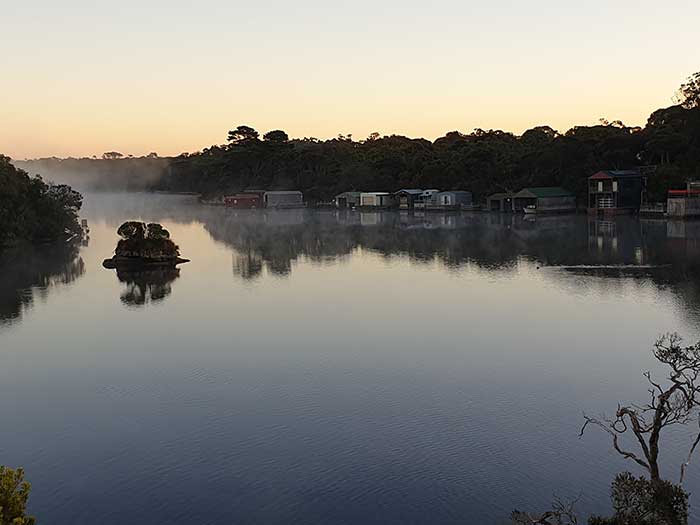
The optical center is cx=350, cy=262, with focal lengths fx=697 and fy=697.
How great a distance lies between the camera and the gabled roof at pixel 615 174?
3091 inches

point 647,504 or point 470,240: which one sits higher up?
point 470,240

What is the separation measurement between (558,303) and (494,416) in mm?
15381

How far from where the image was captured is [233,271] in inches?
1732

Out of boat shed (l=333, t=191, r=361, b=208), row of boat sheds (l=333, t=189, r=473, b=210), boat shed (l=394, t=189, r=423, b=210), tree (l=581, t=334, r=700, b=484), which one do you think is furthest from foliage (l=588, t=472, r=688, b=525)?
boat shed (l=333, t=191, r=361, b=208)

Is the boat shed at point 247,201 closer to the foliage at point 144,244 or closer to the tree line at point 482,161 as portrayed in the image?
the tree line at point 482,161

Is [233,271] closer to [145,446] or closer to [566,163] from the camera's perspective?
[145,446]

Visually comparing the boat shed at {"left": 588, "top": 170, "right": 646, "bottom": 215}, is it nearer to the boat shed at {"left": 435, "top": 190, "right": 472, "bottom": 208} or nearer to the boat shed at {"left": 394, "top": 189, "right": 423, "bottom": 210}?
the boat shed at {"left": 435, "top": 190, "right": 472, "bottom": 208}

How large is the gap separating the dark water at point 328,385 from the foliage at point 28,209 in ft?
37.9

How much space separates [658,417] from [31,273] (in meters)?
40.9

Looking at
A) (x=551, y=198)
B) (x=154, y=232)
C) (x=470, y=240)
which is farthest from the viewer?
(x=551, y=198)

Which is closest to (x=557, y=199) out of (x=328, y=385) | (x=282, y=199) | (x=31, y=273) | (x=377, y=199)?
(x=377, y=199)

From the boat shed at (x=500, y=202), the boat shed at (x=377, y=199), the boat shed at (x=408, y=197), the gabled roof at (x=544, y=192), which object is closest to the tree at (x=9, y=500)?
the gabled roof at (x=544, y=192)

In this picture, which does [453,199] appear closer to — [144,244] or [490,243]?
[490,243]

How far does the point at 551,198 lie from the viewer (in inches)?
3408
